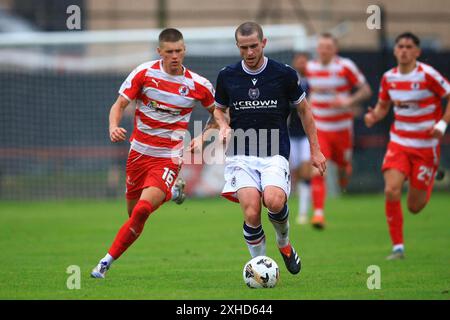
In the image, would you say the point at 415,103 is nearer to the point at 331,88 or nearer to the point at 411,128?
the point at 411,128

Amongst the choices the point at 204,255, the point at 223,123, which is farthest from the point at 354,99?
the point at 223,123

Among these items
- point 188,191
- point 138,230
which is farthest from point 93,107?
point 138,230

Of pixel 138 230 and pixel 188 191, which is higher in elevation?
pixel 188 191

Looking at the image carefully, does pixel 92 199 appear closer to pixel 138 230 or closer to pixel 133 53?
Answer: pixel 133 53

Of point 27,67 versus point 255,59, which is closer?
point 255,59

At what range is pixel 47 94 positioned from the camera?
20250 millimetres

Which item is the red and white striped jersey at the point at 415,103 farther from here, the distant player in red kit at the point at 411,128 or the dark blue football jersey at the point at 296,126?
the dark blue football jersey at the point at 296,126

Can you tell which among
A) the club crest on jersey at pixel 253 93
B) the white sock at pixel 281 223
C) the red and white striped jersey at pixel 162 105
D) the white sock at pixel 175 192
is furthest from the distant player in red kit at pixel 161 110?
the white sock at pixel 281 223

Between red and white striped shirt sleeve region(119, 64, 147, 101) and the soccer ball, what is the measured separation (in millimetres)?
2214

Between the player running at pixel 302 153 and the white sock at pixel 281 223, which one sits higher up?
the player running at pixel 302 153

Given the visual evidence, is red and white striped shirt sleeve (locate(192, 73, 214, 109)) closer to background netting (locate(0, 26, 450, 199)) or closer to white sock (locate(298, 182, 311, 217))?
white sock (locate(298, 182, 311, 217))

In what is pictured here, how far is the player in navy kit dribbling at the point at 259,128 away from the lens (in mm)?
8594
